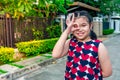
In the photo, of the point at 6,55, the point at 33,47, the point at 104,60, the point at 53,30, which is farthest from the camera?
the point at 53,30

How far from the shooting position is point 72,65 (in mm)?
2393

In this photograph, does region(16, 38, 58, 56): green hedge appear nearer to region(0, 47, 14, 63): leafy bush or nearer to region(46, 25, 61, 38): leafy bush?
region(0, 47, 14, 63): leafy bush

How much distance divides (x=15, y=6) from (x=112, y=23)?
84.7ft

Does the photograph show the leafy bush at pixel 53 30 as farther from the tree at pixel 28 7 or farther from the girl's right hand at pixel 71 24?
the girl's right hand at pixel 71 24

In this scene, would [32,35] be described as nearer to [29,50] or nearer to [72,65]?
[29,50]

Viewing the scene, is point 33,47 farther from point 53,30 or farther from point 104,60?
point 104,60

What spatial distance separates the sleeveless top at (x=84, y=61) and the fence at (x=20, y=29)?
8.60 meters

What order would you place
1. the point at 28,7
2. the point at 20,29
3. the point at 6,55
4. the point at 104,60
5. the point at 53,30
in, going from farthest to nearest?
the point at 53,30
the point at 20,29
the point at 28,7
the point at 6,55
the point at 104,60

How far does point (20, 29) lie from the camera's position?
38.5 feet

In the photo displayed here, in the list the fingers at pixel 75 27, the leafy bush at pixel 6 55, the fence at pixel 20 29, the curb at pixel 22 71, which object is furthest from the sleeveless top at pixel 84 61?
the fence at pixel 20 29

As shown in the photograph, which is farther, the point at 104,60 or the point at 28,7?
the point at 28,7

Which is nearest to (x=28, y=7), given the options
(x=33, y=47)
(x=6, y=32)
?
(x=6, y=32)

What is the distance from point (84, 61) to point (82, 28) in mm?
327

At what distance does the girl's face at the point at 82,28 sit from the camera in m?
2.35
